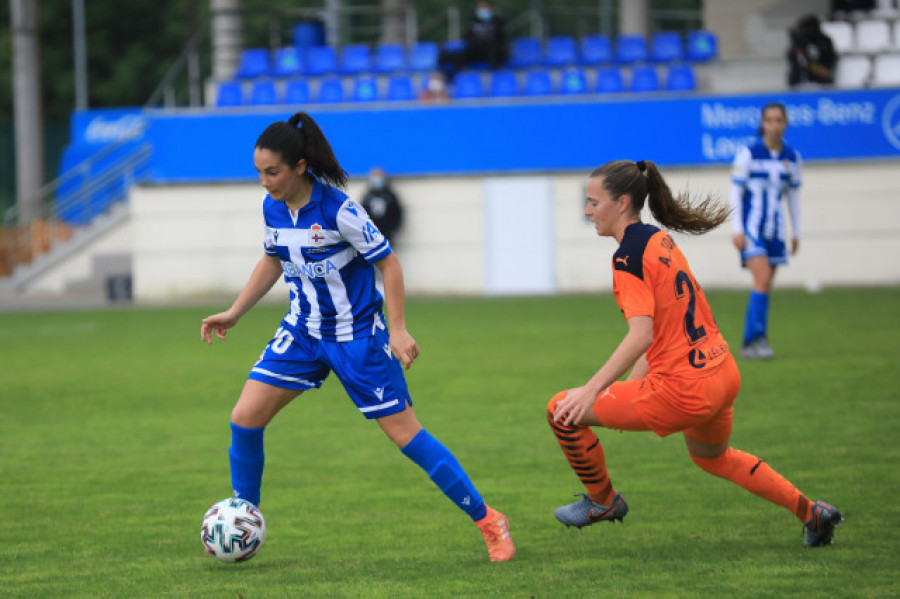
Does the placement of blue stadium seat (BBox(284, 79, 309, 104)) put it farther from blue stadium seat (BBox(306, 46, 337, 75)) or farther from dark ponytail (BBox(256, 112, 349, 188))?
dark ponytail (BBox(256, 112, 349, 188))

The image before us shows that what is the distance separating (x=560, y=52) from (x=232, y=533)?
21.1 metres

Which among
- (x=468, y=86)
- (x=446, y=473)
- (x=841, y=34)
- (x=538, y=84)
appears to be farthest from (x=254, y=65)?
(x=446, y=473)

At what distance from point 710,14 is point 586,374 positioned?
18.4m

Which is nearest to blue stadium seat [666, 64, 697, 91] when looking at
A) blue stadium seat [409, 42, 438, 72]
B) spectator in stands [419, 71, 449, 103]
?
spectator in stands [419, 71, 449, 103]

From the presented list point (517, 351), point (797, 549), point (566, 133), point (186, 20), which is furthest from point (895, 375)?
point (186, 20)

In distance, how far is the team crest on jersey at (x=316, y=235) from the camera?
5.29m

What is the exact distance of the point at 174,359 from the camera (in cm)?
1402

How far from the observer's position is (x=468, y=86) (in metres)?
23.6

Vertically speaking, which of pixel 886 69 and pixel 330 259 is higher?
pixel 886 69

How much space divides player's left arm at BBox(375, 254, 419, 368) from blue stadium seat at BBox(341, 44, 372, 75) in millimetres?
20540

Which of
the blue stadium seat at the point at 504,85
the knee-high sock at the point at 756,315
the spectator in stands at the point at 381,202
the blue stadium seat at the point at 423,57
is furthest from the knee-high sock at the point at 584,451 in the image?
the blue stadium seat at the point at 423,57

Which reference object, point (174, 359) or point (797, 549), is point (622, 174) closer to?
point (797, 549)

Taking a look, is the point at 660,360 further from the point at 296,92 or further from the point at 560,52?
the point at 560,52

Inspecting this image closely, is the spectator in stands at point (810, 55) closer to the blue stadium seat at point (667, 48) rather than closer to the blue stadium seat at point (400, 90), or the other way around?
the blue stadium seat at point (667, 48)
